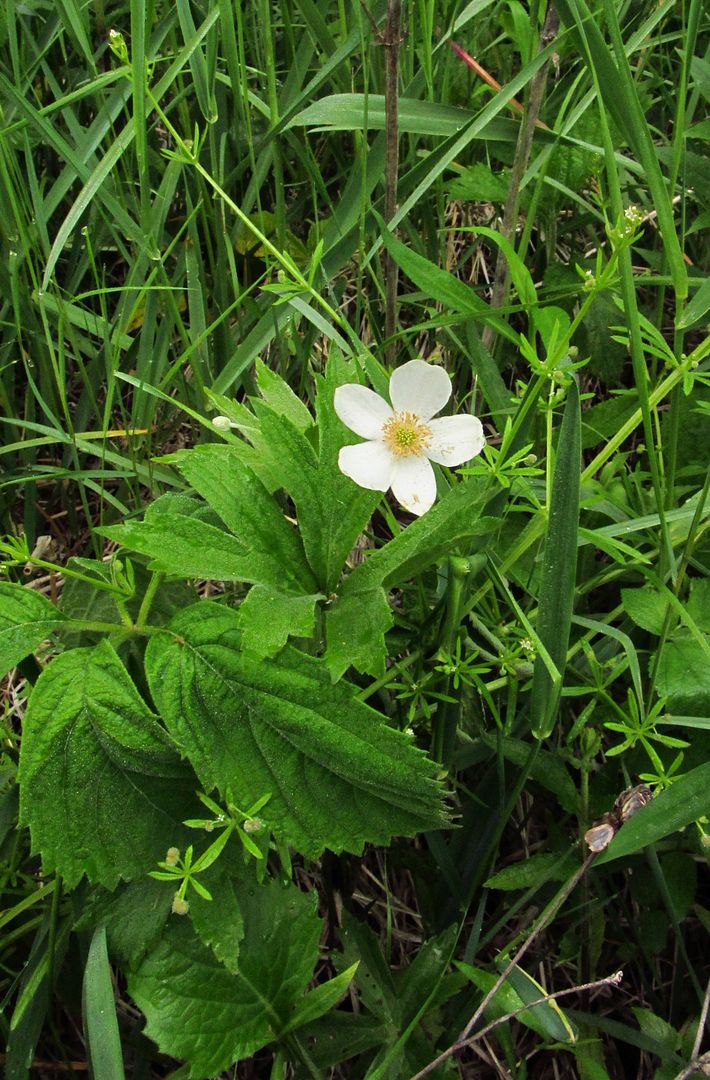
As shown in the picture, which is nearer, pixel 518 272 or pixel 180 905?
pixel 180 905

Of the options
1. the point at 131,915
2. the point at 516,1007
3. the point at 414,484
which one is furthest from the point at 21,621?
the point at 516,1007

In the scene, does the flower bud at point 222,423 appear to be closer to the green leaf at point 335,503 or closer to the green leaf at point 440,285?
the green leaf at point 335,503

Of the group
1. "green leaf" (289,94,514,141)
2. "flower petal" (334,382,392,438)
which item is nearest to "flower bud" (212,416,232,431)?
"flower petal" (334,382,392,438)

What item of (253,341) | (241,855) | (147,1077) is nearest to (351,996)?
(147,1077)

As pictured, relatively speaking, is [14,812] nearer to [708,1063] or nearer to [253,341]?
[253,341]

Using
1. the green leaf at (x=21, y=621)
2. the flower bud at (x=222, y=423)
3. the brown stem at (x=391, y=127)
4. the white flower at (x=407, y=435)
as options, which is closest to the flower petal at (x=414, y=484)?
the white flower at (x=407, y=435)

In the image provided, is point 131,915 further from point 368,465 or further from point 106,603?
point 368,465
